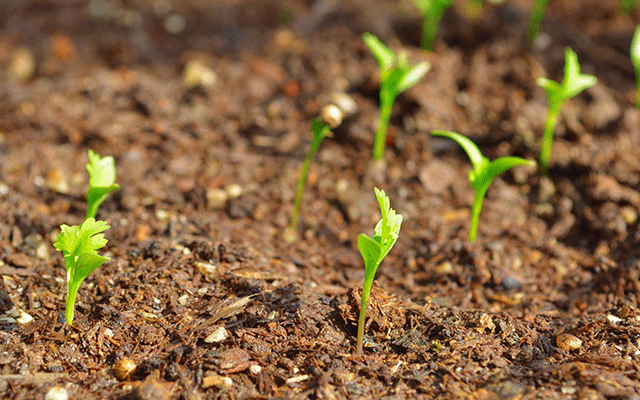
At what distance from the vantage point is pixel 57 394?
4.13 ft

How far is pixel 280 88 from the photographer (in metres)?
2.73

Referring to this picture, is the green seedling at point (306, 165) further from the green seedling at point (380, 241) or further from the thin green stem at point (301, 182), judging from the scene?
the green seedling at point (380, 241)

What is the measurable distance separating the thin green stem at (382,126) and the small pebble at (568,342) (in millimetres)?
1069

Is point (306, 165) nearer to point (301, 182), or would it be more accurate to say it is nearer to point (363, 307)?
point (301, 182)

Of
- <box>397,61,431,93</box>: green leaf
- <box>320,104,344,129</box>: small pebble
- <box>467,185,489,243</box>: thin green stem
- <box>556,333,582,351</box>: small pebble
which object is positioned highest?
<box>397,61,431,93</box>: green leaf

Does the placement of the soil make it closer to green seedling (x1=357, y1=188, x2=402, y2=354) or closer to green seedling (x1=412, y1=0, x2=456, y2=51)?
green seedling (x1=412, y1=0, x2=456, y2=51)

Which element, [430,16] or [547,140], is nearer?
[547,140]

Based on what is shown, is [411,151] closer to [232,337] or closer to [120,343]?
[232,337]

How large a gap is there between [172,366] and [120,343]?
203 millimetres

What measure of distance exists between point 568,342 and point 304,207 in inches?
43.8

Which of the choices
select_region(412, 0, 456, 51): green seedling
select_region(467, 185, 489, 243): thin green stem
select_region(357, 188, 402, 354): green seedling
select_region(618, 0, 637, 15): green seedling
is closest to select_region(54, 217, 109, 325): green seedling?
select_region(357, 188, 402, 354): green seedling

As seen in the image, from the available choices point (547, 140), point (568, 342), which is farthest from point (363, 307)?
point (547, 140)

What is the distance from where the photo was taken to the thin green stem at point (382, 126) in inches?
79.7

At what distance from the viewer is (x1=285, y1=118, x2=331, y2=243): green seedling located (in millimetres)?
1733
